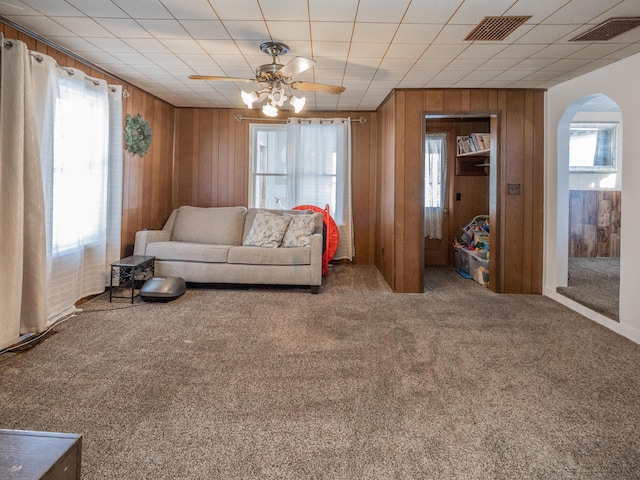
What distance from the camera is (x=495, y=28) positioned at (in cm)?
282

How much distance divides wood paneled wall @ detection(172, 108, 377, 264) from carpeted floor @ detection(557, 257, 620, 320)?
272 centimetres

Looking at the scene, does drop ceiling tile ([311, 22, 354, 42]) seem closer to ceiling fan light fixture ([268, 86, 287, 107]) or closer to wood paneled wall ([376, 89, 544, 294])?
ceiling fan light fixture ([268, 86, 287, 107])

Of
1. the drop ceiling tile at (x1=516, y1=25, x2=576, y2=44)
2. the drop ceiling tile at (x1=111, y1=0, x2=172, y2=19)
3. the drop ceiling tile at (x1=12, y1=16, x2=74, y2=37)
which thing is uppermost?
the drop ceiling tile at (x1=12, y1=16, x2=74, y2=37)

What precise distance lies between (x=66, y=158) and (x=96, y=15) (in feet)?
4.22

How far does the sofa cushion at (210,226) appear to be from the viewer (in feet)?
16.3

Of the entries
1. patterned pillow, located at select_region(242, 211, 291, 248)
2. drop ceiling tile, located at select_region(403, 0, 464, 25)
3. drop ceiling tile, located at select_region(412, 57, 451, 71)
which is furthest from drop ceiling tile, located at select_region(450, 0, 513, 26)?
patterned pillow, located at select_region(242, 211, 291, 248)

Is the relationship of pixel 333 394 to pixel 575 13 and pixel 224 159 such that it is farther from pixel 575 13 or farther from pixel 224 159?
pixel 224 159

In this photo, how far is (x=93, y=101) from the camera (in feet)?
12.4

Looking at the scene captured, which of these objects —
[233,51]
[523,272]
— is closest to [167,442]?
[233,51]

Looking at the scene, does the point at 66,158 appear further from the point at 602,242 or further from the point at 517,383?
the point at 602,242

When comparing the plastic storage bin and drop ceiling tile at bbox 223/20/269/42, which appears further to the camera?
the plastic storage bin

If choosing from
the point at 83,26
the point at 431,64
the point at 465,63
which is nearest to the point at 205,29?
the point at 83,26

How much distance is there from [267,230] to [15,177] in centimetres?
253

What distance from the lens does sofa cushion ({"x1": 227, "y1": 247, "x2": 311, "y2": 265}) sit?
4.43 metres
